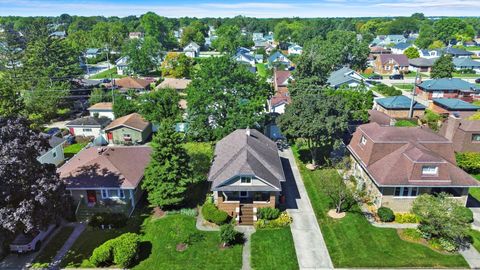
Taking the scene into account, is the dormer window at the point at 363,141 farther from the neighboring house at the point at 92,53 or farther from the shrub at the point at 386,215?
the neighboring house at the point at 92,53

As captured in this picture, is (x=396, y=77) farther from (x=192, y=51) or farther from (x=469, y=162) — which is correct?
(x=192, y=51)

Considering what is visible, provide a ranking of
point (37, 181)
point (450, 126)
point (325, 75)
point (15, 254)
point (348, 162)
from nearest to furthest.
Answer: point (37, 181)
point (15, 254)
point (348, 162)
point (450, 126)
point (325, 75)

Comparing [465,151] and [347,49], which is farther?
[347,49]

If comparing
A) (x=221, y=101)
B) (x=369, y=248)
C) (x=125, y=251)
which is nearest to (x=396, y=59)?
(x=221, y=101)

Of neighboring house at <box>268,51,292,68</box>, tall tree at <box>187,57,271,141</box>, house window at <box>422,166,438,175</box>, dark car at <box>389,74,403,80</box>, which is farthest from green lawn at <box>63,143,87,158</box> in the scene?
dark car at <box>389,74,403,80</box>

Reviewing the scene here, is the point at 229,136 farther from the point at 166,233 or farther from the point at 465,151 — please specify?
the point at 465,151

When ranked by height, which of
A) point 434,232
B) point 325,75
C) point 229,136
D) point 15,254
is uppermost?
point 325,75

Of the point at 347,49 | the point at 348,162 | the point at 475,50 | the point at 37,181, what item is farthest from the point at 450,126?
the point at 475,50

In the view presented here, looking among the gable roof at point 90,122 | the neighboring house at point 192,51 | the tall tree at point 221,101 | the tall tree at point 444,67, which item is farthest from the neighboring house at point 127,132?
the neighboring house at point 192,51
